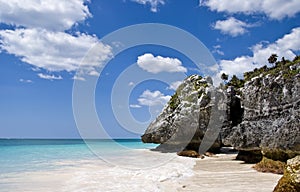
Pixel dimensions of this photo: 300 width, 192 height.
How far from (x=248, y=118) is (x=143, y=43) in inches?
356

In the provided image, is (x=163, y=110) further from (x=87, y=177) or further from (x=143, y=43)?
(x=87, y=177)

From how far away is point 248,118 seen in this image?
67.3ft

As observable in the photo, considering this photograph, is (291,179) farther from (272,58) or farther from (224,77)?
(224,77)

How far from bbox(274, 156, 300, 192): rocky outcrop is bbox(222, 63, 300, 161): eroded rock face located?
771 cm

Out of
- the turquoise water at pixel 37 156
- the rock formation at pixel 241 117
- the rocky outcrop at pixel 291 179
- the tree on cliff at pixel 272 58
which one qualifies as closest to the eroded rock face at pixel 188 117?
the rock formation at pixel 241 117

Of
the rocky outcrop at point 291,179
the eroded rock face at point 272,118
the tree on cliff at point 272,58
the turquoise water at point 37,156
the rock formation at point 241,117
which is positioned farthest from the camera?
the tree on cliff at point 272,58

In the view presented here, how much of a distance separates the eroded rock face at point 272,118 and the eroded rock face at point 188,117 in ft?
27.3

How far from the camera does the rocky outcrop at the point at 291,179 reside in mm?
7816

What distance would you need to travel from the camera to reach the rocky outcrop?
25.6ft

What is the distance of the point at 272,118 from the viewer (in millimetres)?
17703

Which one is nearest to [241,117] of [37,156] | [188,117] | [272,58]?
[188,117]

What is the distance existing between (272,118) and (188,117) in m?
15.5

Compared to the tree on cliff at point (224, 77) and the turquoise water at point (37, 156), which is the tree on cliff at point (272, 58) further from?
the turquoise water at point (37, 156)

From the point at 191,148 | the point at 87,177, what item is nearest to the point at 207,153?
the point at 191,148
